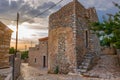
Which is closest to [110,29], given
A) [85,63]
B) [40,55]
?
[85,63]

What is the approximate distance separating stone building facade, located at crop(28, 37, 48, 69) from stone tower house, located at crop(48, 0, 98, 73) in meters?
8.96

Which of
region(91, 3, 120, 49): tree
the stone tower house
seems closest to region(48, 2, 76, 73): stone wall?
the stone tower house

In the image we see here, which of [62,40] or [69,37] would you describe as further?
[62,40]

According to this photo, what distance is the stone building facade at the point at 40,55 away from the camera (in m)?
26.4

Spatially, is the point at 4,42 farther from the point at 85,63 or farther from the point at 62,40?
the point at 85,63

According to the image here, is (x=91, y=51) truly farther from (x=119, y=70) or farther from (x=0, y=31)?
(x=0, y=31)

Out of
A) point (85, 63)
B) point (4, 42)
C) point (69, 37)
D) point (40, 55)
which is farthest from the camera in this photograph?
point (40, 55)

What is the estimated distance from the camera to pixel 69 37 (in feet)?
49.7

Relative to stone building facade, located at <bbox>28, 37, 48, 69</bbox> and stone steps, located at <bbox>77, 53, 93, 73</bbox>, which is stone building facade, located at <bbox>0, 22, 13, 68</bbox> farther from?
stone building facade, located at <bbox>28, 37, 48, 69</bbox>

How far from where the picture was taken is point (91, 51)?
55.4 ft

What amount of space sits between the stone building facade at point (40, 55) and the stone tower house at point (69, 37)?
29.4 feet

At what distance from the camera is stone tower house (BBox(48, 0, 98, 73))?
14.8 metres

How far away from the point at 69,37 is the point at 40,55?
12.9 m

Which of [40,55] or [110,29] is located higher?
[110,29]
